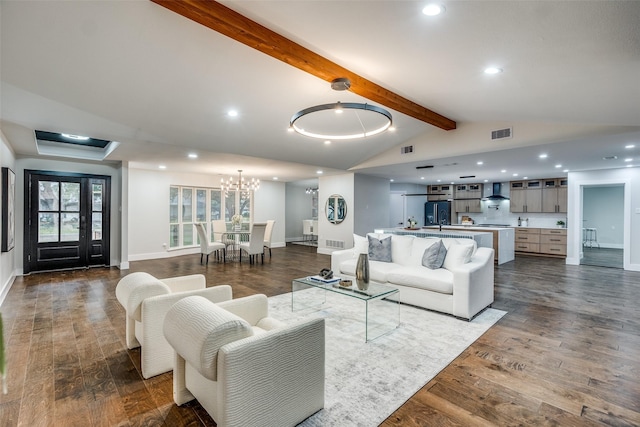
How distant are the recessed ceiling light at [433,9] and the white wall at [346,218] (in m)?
6.45

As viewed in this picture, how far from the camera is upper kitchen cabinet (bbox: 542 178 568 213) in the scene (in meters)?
9.11

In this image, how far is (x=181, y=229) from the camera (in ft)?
29.6

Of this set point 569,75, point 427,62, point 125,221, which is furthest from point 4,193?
point 569,75

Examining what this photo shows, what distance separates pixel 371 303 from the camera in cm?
420

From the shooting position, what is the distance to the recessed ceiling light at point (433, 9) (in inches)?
85.7

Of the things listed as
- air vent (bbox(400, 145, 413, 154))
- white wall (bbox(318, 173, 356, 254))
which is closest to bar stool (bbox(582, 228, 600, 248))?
white wall (bbox(318, 173, 356, 254))

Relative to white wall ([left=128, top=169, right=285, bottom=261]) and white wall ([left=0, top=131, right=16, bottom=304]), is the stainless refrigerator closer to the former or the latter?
white wall ([left=128, top=169, right=285, bottom=261])

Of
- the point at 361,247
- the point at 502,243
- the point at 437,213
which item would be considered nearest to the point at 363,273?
the point at 361,247

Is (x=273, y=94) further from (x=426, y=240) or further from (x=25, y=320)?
(x=25, y=320)

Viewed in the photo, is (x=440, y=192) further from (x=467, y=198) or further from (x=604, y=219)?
(x=604, y=219)

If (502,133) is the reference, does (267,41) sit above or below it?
above

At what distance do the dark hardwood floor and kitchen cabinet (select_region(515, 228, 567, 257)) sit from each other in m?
3.93

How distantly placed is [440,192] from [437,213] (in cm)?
82

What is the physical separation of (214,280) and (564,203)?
9.73 m
